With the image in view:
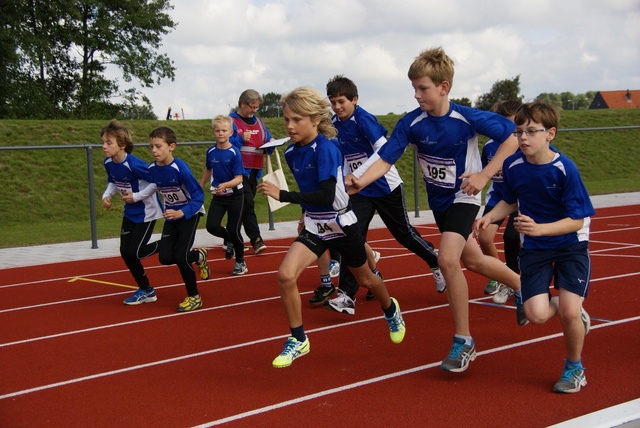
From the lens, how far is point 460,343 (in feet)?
13.9

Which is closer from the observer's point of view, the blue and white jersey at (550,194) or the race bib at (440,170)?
the blue and white jersey at (550,194)

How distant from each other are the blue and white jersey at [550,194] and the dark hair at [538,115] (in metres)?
0.20

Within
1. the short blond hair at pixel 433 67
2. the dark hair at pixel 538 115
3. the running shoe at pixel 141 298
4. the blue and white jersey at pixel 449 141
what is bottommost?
the running shoe at pixel 141 298

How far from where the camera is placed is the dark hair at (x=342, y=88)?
20.1ft

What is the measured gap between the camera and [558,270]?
3.99 meters

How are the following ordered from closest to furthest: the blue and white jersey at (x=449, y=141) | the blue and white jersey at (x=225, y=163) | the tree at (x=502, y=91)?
the blue and white jersey at (x=449, y=141), the blue and white jersey at (x=225, y=163), the tree at (x=502, y=91)

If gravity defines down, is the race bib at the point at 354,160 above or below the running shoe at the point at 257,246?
above

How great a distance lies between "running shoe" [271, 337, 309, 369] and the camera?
4.34 metres

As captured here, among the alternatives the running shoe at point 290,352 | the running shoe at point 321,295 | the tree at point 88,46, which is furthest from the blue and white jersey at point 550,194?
the tree at point 88,46

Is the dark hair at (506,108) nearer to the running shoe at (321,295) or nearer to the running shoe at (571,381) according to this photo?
the running shoe at (321,295)

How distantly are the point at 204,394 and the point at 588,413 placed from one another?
2.08 m

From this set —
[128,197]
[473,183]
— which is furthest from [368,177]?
[128,197]

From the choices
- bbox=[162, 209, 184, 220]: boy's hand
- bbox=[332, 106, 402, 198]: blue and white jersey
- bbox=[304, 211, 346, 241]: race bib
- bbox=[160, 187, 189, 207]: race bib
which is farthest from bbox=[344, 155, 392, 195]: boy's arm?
bbox=[160, 187, 189, 207]: race bib

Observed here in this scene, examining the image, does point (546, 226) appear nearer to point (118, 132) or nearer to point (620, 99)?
point (118, 132)
